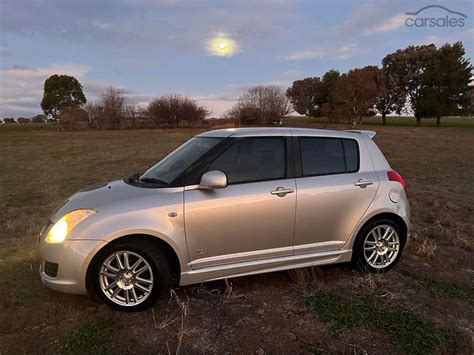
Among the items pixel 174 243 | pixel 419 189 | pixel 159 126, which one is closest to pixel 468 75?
pixel 159 126

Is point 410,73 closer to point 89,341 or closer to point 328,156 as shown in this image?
point 328,156

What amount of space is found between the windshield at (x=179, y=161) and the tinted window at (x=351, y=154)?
1474 mm

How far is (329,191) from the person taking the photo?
13.0ft

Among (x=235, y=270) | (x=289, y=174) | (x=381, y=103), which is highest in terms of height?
(x=381, y=103)

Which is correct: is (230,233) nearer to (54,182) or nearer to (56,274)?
(56,274)

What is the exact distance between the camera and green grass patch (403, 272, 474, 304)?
3.79 m

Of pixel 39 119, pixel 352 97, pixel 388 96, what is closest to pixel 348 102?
pixel 352 97

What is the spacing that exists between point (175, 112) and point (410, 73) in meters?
30.9

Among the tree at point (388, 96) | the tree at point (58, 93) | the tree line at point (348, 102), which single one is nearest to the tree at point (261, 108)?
the tree line at point (348, 102)

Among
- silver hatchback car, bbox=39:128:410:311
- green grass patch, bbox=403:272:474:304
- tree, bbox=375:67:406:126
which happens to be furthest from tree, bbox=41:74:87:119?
green grass patch, bbox=403:272:474:304

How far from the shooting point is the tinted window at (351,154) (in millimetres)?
4234

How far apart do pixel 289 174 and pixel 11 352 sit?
2815mm

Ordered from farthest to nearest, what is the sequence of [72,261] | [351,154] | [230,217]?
[351,154], [230,217], [72,261]

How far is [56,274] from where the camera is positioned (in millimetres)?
3307
